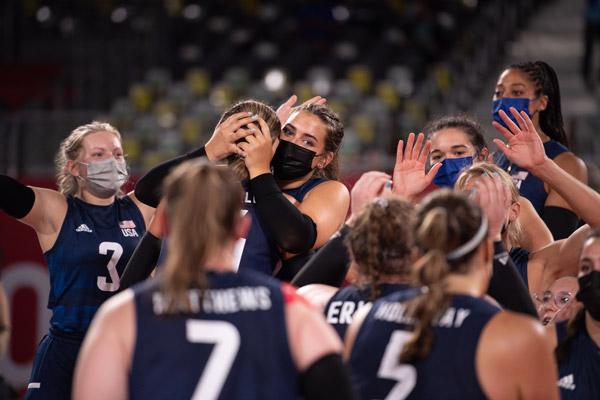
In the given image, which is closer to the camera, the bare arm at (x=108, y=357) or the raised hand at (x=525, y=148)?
the bare arm at (x=108, y=357)

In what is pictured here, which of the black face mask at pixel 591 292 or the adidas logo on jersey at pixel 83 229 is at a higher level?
the adidas logo on jersey at pixel 83 229

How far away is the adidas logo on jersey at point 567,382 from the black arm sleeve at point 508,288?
0.38 meters

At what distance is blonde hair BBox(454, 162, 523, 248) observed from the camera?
339cm

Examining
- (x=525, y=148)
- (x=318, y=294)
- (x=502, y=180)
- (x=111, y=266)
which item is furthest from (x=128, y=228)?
(x=525, y=148)

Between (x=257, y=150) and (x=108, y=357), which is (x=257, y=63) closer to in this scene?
(x=257, y=150)

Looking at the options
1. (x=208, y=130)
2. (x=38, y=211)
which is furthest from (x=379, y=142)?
(x=38, y=211)

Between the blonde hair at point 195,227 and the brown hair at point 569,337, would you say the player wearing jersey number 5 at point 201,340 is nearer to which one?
the blonde hair at point 195,227

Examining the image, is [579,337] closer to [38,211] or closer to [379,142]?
[38,211]

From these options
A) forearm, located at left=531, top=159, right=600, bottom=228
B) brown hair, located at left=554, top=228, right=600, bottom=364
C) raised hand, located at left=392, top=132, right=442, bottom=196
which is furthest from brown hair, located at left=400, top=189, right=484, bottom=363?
forearm, located at left=531, top=159, right=600, bottom=228

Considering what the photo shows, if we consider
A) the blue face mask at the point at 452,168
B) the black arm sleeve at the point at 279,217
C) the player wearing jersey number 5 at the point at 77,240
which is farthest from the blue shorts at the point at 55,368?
the blue face mask at the point at 452,168

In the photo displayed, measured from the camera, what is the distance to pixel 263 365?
2.06 meters

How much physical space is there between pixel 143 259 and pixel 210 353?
69.1 inches

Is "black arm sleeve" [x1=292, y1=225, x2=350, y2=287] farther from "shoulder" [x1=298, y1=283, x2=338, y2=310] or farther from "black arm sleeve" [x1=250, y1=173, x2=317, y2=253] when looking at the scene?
"black arm sleeve" [x1=250, y1=173, x2=317, y2=253]

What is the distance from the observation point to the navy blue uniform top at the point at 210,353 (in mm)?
2043
